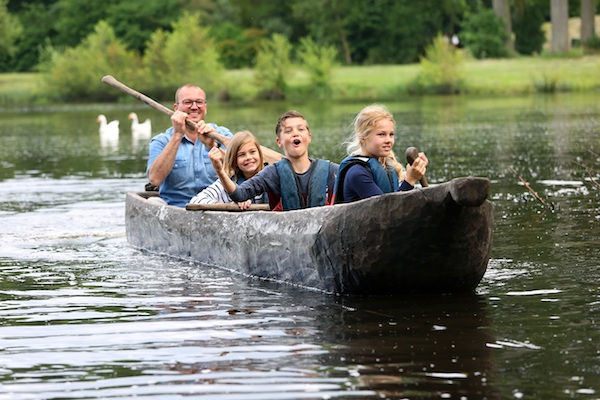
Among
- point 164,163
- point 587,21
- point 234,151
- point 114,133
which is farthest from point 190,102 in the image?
point 587,21

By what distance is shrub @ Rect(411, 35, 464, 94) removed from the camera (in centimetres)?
5656

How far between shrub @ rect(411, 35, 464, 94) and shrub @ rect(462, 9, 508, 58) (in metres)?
9.70

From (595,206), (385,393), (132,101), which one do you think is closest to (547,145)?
(595,206)

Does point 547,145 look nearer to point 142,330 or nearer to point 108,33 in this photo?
point 142,330

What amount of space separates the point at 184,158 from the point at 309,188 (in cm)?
246

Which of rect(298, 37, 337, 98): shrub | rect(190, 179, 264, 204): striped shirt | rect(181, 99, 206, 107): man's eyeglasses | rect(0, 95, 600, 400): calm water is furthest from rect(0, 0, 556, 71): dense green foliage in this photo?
rect(190, 179, 264, 204): striped shirt

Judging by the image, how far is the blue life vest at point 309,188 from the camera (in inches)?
398

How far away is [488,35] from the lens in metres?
68.1

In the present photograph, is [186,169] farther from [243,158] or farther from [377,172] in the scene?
[377,172]

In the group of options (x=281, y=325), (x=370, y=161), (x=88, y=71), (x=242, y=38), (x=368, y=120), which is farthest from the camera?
(x=242, y=38)

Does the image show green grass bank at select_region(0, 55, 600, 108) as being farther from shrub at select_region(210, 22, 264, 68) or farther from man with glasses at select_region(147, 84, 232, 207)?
man with glasses at select_region(147, 84, 232, 207)

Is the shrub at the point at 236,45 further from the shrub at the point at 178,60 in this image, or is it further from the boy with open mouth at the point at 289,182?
the boy with open mouth at the point at 289,182

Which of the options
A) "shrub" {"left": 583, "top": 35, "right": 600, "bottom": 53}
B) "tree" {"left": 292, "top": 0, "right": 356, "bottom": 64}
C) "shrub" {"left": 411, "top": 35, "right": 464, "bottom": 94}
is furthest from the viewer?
"tree" {"left": 292, "top": 0, "right": 356, "bottom": 64}

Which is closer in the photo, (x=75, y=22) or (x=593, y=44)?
(x=593, y=44)
